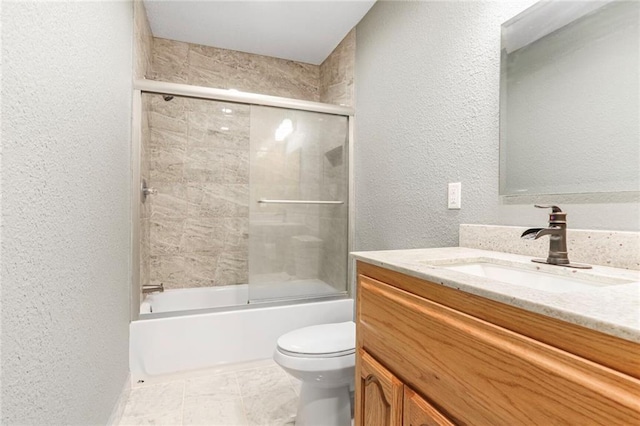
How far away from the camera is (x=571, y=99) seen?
104 cm

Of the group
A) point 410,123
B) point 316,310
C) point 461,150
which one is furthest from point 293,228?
point 461,150

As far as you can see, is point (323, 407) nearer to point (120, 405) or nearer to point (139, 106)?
point (120, 405)

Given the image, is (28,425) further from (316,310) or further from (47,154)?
(316,310)

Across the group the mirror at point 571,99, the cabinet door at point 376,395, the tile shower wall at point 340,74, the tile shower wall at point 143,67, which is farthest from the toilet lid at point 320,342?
the tile shower wall at point 340,74

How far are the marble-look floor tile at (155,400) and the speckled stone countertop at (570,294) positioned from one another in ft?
4.57

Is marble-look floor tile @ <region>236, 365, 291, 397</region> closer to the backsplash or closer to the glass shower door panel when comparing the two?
the glass shower door panel

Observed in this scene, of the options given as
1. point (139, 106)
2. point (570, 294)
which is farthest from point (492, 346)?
point (139, 106)

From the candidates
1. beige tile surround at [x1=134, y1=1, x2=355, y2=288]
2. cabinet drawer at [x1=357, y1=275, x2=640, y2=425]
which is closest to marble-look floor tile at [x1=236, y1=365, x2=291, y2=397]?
beige tile surround at [x1=134, y1=1, x2=355, y2=288]

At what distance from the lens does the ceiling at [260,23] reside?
2156mm

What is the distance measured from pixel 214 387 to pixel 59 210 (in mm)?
1365

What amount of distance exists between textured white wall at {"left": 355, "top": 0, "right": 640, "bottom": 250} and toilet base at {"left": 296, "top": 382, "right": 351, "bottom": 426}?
83cm

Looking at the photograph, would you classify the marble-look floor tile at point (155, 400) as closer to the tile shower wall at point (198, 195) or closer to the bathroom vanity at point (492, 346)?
the tile shower wall at point (198, 195)

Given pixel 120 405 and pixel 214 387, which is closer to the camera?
pixel 120 405

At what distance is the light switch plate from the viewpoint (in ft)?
4.71
